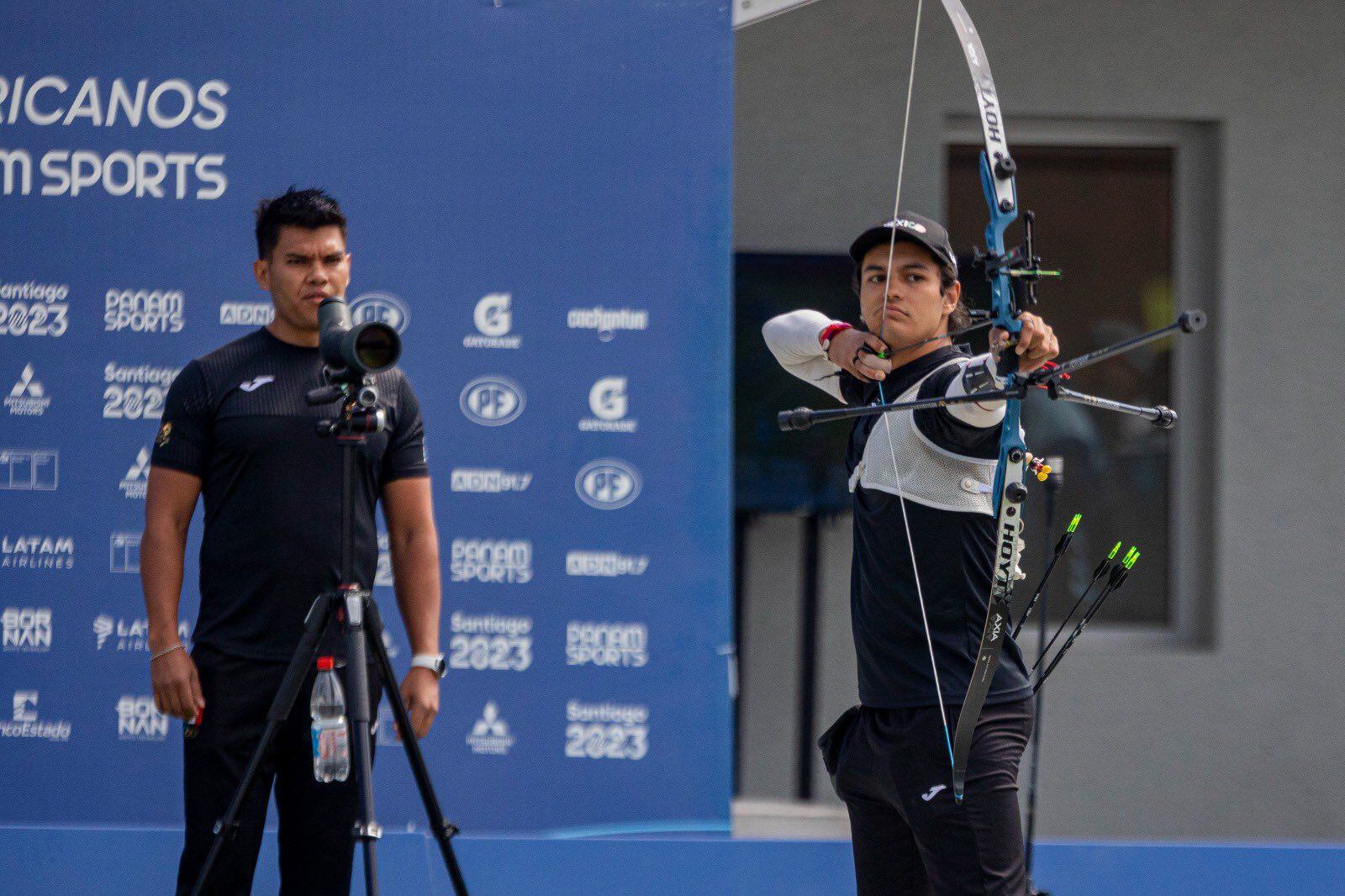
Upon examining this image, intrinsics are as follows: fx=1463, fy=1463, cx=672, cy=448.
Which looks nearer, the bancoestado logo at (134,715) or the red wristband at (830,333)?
the red wristband at (830,333)

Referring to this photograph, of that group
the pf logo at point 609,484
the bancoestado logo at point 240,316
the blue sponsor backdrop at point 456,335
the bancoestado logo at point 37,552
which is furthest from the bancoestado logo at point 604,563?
the bancoestado logo at point 37,552

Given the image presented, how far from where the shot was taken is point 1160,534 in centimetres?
442

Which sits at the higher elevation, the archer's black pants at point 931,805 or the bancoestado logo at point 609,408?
the bancoestado logo at point 609,408

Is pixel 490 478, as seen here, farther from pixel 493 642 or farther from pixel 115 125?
pixel 115 125

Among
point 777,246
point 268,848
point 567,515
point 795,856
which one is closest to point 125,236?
point 567,515

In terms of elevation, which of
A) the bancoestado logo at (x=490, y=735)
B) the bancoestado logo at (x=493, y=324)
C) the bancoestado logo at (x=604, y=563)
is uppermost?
the bancoestado logo at (x=493, y=324)

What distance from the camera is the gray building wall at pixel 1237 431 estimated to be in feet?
13.9

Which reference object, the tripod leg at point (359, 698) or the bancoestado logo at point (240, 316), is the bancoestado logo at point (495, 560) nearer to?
the bancoestado logo at point (240, 316)

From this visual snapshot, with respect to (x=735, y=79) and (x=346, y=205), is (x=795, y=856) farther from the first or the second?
(x=735, y=79)

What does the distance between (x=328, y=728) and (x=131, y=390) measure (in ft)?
5.20

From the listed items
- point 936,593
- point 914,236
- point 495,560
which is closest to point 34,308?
point 495,560

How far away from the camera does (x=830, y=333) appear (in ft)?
7.89

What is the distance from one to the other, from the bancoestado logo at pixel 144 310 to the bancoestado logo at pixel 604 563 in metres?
1.10

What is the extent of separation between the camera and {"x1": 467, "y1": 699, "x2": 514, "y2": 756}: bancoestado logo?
138 inches
